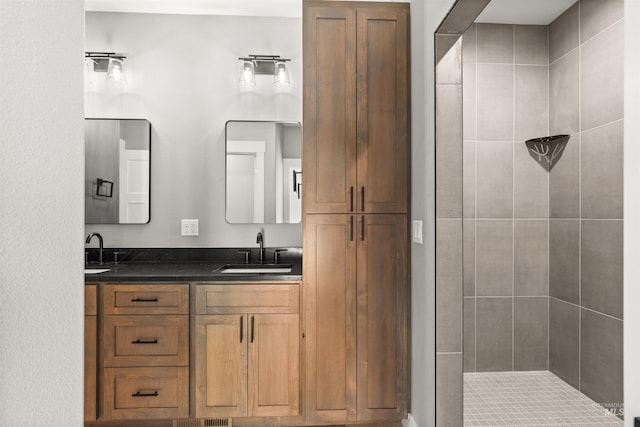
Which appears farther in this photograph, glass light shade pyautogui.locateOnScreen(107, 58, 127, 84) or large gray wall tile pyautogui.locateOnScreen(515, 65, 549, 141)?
large gray wall tile pyautogui.locateOnScreen(515, 65, 549, 141)

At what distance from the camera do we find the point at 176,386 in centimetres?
228

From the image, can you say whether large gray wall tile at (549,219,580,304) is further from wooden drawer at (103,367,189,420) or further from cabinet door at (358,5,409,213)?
wooden drawer at (103,367,189,420)

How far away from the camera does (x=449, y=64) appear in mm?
1930

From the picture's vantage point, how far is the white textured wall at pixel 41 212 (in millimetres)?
631

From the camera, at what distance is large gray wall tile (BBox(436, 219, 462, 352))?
192 centimetres

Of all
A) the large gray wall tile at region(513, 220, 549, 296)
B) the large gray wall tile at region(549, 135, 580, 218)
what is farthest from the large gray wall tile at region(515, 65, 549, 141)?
the large gray wall tile at region(513, 220, 549, 296)

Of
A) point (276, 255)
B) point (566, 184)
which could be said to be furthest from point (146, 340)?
point (566, 184)

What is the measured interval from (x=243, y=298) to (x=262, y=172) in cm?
96

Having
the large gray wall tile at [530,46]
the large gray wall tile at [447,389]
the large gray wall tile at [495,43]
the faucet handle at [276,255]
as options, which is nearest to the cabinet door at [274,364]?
the faucet handle at [276,255]

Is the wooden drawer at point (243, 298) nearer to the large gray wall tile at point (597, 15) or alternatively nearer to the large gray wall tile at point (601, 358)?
the large gray wall tile at point (601, 358)

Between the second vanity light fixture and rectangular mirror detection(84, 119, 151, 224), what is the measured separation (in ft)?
2.56

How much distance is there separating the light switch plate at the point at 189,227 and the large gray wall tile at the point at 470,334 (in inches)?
80.0

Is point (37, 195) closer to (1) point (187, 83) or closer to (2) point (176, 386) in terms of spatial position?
(2) point (176, 386)

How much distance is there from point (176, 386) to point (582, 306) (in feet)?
8.37
